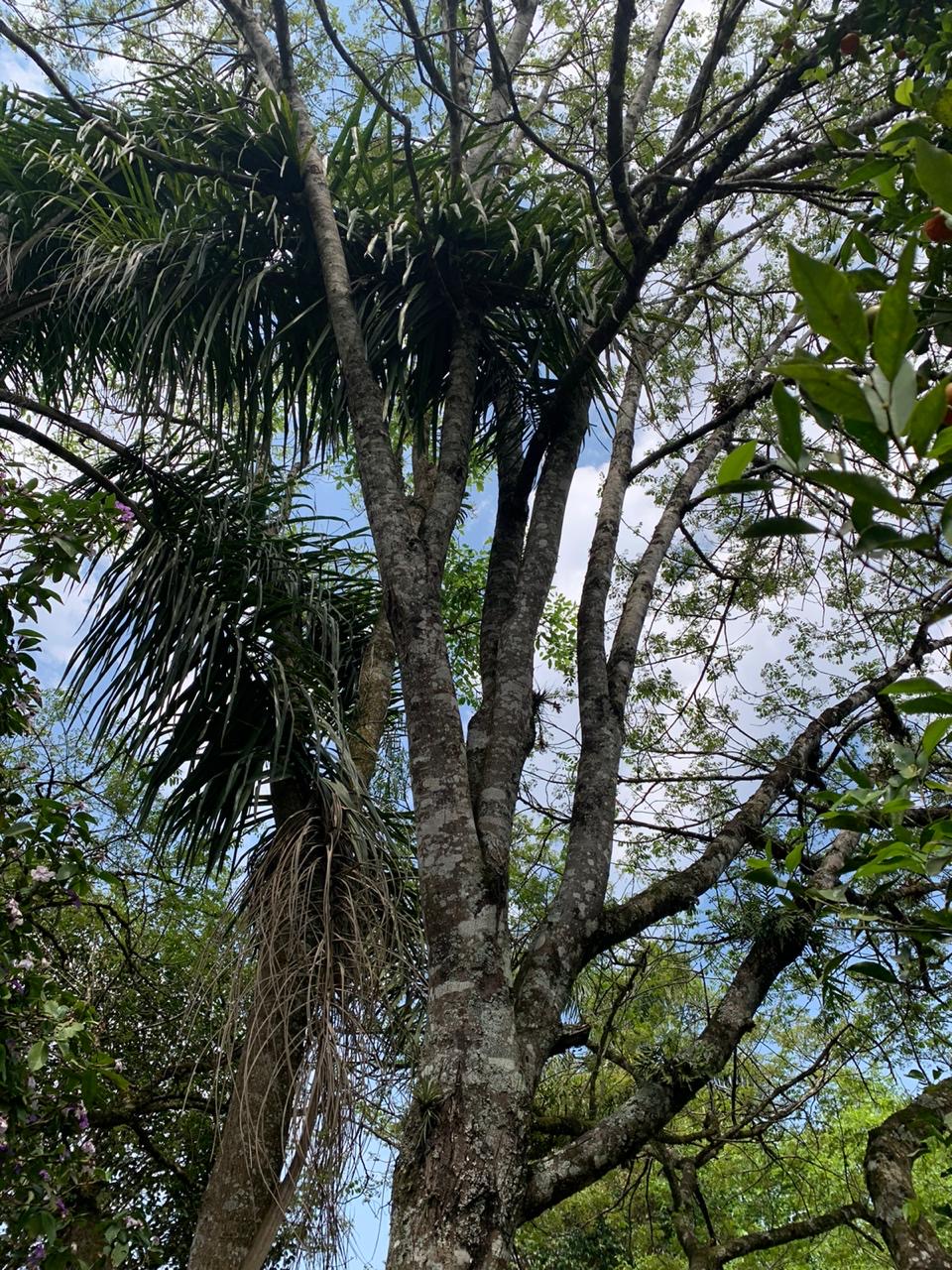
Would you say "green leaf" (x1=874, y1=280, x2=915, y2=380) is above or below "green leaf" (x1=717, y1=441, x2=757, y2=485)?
above

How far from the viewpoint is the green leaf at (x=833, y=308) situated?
60 centimetres

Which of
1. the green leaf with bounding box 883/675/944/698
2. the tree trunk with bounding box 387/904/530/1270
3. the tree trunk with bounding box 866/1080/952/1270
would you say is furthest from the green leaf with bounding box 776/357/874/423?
the tree trunk with bounding box 866/1080/952/1270

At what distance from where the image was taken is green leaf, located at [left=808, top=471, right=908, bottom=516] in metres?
0.61

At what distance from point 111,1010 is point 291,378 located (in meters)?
3.97

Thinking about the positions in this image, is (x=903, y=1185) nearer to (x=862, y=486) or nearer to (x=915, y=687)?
(x=915, y=687)

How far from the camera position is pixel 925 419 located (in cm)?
61

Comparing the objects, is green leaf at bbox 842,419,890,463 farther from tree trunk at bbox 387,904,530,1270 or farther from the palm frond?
the palm frond

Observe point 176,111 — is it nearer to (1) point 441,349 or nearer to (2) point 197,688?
(1) point 441,349

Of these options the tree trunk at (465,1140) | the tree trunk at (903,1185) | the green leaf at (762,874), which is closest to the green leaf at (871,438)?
the green leaf at (762,874)

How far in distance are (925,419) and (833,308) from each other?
0.31 feet

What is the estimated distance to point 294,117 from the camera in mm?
3209

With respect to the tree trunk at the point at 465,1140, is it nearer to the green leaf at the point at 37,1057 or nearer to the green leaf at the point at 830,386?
the green leaf at the point at 37,1057

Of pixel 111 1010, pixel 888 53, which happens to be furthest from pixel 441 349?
pixel 111 1010

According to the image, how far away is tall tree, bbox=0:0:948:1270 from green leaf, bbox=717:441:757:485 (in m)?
0.62
